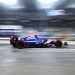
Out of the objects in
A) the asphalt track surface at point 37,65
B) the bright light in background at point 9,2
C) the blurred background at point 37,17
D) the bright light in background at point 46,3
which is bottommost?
the asphalt track surface at point 37,65

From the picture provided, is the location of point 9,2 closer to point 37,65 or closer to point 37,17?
point 37,17

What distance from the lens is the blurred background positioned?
30172 mm

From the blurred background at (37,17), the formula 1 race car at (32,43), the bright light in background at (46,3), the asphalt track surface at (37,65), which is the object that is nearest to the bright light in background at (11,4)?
the blurred background at (37,17)

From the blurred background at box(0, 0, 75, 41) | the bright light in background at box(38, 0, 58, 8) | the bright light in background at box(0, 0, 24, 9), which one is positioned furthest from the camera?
the bright light in background at box(38, 0, 58, 8)

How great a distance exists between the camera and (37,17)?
3225 cm

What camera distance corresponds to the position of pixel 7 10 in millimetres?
33281

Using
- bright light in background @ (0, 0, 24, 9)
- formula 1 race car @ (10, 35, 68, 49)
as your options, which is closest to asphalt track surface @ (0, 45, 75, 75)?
formula 1 race car @ (10, 35, 68, 49)

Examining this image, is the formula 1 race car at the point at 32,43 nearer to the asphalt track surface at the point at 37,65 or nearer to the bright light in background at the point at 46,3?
the asphalt track surface at the point at 37,65

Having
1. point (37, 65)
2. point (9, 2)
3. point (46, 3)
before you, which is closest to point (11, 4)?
point (9, 2)

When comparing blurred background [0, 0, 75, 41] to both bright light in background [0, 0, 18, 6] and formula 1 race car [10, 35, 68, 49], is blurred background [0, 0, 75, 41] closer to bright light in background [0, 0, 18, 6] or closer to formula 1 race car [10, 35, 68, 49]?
bright light in background [0, 0, 18, 6]

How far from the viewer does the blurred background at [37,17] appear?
3017 cm

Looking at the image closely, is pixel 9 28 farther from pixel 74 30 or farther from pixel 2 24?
pixel 74 30

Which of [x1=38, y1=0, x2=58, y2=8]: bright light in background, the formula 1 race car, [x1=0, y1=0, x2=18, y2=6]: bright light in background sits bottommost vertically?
the formula 1 race car

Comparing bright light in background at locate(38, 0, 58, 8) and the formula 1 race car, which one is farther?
bright light in background at locate(38, 0, 58, 8)
